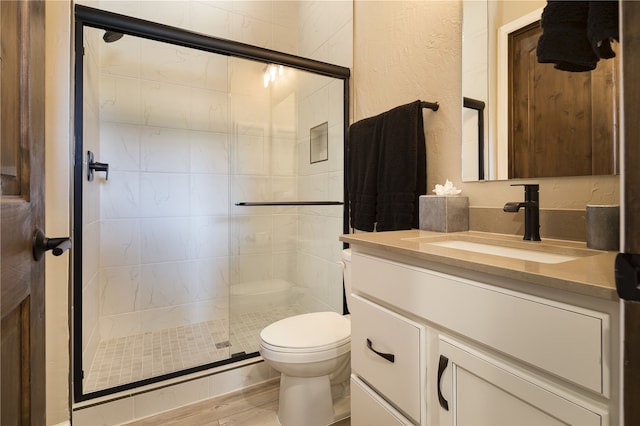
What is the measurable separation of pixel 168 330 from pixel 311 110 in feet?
6.37

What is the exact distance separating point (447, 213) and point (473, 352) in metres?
0.64

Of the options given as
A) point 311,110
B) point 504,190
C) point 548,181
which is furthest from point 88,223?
point 548,181

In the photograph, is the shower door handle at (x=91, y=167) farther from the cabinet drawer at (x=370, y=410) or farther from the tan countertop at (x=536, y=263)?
the cabinet drawer at (x=370, y=410)

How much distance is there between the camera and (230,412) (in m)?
1.55

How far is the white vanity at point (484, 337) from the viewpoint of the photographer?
499 mm

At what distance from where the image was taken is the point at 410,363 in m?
0.82

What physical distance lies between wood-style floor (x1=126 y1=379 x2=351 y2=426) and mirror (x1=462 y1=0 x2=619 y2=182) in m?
1.38

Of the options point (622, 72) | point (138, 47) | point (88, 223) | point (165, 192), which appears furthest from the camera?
point (165, 192)

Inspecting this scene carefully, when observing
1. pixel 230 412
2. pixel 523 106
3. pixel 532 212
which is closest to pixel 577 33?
pixel 523 106

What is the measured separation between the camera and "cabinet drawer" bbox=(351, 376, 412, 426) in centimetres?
89

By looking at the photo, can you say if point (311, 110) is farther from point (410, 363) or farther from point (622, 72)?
point (622, 72)

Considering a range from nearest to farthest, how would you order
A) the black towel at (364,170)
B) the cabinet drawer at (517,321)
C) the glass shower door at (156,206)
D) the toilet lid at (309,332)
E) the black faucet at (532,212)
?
the cabinet drawer at (517,321), the black faucet at (532,212), the toilet lid at (309,332), the black towel at (364,170), the glass shower door at (156,206)

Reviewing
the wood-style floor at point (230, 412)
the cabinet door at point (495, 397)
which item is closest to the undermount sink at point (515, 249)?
the cabinet door at point (495, 397)

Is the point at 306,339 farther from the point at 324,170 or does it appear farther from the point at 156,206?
the point at 156,206
